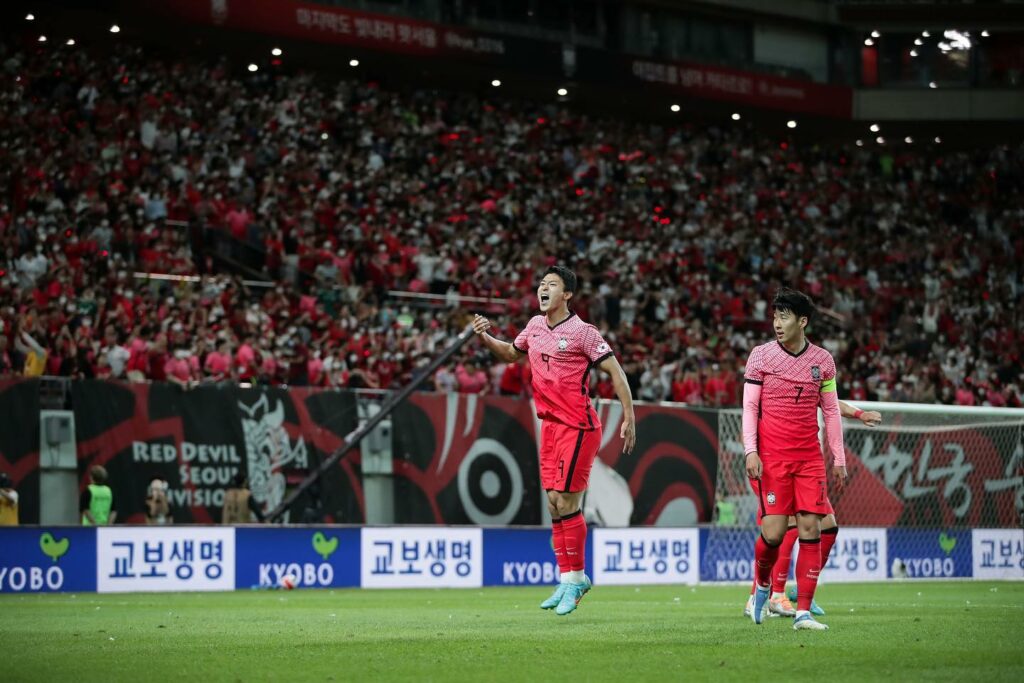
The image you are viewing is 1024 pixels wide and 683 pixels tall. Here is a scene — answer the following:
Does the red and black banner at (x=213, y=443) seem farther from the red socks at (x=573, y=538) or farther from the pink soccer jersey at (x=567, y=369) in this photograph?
the red socks at (x=573, y=538)

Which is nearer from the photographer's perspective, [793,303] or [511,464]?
[793,303]

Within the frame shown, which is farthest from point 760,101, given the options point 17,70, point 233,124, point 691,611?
point 691,611

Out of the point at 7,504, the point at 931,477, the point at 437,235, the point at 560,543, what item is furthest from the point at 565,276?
the point at 437,235

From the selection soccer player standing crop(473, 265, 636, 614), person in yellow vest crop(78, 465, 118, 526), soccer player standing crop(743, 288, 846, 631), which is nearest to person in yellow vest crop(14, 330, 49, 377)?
person in yellow vest crop(78, 465, 118, 526)

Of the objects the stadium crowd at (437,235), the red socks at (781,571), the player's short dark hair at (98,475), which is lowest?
the red socks at (781,571)

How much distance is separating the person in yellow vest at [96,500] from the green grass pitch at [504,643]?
5389mm

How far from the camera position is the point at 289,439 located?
2384 cm

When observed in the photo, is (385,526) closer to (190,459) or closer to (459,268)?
(190,459)

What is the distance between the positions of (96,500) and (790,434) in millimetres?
13411

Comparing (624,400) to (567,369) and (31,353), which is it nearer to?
(567,369)

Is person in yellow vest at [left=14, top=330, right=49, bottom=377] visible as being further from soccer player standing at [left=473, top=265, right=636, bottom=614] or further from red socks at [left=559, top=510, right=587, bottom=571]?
red socks at [left=559, top=510, right=587, bottom=571]

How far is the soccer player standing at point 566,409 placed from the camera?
37.8 feet

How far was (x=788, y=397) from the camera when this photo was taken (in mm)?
11289

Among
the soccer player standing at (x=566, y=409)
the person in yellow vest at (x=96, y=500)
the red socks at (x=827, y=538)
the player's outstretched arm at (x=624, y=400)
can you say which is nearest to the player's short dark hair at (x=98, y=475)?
the person in yellow vest at (x=96, y=500)
